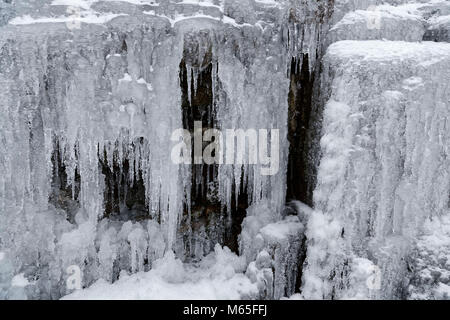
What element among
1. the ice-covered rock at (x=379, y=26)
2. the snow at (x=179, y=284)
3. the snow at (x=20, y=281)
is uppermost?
the ice-covered rock at (x=379, y=26)

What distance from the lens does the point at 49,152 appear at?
4.86m

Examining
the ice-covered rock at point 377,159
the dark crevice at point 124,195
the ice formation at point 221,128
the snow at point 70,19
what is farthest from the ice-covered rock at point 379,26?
the dark crevice at point 124,195

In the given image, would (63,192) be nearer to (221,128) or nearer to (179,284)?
(179,284)

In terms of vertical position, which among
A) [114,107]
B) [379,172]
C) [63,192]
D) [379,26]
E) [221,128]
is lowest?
[63,192]

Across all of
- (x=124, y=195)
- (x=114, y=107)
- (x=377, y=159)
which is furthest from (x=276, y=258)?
(x=114, y=107)

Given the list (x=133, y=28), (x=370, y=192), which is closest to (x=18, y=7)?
(x=133, y=28)

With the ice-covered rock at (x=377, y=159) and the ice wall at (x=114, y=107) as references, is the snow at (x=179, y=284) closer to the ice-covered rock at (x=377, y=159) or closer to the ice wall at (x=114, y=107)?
the ice wall at (x=114, y=107)

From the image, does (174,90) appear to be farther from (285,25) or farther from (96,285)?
(96,285)

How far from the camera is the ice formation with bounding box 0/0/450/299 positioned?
4.73m

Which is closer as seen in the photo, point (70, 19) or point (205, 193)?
point (70, 19)

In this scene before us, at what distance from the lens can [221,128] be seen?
5418 mm

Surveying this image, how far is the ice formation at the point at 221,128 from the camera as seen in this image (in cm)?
473

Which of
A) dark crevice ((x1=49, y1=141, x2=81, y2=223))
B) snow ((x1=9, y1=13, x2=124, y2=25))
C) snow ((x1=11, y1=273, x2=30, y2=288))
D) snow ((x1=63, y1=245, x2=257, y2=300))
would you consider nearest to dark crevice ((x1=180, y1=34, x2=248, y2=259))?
snow ((x1=63, y1=245, x2=257, y2=300))

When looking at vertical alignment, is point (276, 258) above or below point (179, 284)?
above
